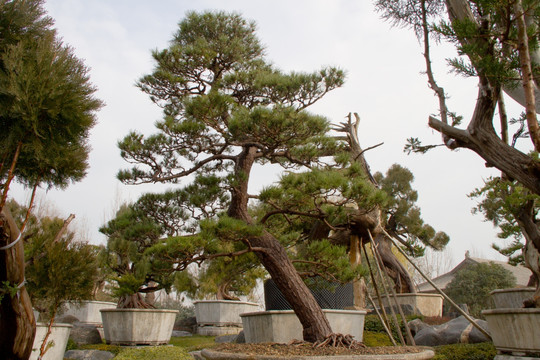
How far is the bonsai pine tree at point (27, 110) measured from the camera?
217cm

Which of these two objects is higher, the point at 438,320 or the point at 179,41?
the point at 179,41

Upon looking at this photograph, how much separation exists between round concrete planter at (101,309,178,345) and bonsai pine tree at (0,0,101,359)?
8.47 feet

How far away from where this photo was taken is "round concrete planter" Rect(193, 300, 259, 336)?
6750mm

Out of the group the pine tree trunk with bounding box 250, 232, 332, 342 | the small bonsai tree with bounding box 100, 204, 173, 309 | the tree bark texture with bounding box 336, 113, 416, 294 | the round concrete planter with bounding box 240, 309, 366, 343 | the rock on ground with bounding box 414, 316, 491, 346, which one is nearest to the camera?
the pine tree trunk with bounding box 250, 232, 332, 342

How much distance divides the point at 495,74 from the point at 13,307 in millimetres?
3023

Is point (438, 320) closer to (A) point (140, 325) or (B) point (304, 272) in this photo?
(B) point (304, 272)

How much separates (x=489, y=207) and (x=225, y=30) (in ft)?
19.5

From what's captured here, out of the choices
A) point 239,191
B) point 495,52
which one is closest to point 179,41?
point 239,191

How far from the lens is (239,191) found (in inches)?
138

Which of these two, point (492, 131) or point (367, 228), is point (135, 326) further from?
point (492, 131)

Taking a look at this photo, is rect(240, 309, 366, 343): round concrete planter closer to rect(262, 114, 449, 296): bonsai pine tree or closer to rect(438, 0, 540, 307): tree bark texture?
rect(262, 114, 449, 296): bonsai pine tree

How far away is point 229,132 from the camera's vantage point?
338cm

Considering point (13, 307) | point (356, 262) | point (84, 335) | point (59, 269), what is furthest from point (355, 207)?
point (13, 307)

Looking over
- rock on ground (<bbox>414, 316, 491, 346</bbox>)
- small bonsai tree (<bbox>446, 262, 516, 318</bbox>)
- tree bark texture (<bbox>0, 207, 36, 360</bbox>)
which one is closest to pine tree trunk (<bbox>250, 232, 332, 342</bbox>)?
tree bark texture (<bbox>0, 207, 36, 360</bbox>)
